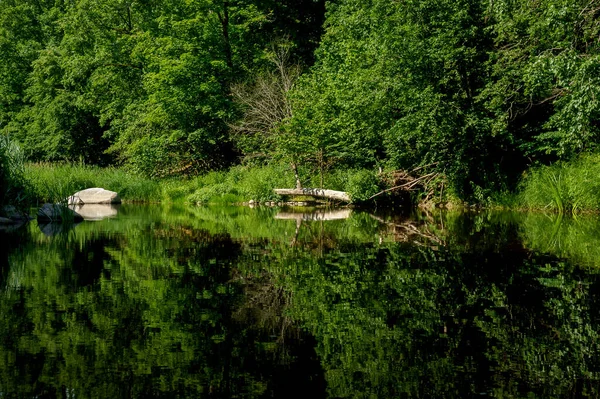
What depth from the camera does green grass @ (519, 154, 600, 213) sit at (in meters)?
18.0

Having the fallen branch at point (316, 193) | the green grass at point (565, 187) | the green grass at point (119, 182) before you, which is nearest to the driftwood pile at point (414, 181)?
the fallen branch at point (316, 193)

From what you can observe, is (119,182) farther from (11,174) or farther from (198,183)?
(11,174)

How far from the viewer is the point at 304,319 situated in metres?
6.30

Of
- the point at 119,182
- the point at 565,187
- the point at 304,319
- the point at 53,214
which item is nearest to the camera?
the point at 304,319

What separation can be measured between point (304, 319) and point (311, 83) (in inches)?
799

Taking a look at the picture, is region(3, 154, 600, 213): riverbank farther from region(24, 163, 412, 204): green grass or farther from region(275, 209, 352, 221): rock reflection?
region(275, 209, 352, 221): rock reflection

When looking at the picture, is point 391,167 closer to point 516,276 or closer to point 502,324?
point 516,276

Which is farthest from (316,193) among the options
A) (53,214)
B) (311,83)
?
(53,214)

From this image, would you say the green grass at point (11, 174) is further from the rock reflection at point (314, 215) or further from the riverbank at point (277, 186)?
the rock reflection at point (314, 215)

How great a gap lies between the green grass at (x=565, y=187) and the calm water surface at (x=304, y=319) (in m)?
6.51

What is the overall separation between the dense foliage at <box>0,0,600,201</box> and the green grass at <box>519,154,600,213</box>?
58cm

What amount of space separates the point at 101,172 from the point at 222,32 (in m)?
9.23

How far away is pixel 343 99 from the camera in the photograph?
77.3 ft

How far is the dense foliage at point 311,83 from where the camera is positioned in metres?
19.0
